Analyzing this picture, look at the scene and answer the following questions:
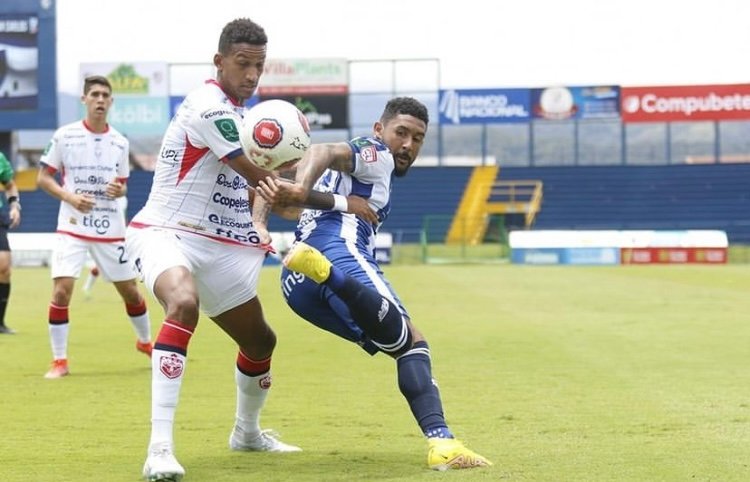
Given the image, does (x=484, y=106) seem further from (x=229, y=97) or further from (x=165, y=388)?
(x=165, y=388)

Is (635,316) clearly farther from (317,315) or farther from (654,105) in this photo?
(654,105)

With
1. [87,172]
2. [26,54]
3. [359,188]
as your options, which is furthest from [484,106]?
[359,188]

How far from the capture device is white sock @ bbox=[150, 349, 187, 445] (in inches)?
249

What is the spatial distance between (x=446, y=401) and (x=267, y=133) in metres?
3.65

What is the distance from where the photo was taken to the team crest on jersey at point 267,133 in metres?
6.53

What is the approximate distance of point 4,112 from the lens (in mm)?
44906

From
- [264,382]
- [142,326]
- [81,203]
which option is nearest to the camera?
[264,382]

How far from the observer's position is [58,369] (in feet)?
37.9

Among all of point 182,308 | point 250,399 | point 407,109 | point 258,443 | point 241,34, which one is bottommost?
point 258,443

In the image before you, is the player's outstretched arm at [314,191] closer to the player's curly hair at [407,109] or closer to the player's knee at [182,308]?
the player's curly hair at [407,109]

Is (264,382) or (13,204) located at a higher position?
(13,204)

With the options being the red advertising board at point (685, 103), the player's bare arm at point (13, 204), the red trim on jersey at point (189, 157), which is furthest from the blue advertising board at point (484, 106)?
the red trim on jersey at point (189, 157)

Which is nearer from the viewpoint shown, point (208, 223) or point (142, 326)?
point (208, 223)

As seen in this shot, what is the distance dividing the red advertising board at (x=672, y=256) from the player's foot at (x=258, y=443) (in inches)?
1319
